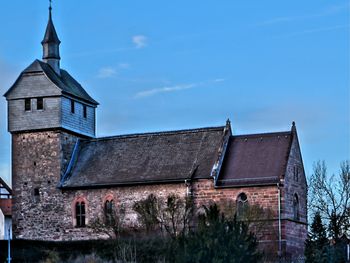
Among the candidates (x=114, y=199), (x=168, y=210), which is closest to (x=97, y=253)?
(x=168, y=210)

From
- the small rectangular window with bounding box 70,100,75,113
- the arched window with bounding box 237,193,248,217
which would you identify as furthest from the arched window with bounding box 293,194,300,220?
the small rectangular window with bounding box 70,100,75,113

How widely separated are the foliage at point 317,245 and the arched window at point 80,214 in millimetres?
14586

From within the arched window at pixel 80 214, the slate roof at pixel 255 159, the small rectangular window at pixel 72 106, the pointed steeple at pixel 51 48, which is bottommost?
the arched window at pixel 80 214

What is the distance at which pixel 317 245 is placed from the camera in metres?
48.8

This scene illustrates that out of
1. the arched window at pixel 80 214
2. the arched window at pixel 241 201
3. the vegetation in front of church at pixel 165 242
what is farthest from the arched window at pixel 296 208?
the arched window at pixel 80 214

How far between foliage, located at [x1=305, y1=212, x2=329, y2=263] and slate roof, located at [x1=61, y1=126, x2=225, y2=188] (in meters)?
7.50

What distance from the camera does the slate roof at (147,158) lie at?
59.2 meters

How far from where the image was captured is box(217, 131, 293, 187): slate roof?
56.9 metres

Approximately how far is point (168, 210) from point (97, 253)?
1048cm

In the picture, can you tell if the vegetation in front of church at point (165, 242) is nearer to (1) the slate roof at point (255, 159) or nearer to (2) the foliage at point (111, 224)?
(2) the foliage at point (111, 224)

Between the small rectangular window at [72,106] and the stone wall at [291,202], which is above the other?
the small rectangular window at [72,106]

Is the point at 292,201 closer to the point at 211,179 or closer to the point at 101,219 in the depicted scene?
the point at 211,179

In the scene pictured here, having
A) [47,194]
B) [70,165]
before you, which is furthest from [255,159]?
[47,194]

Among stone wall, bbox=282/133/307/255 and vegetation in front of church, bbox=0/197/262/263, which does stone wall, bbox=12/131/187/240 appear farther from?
stone wall, bbox=282/133/307/255
